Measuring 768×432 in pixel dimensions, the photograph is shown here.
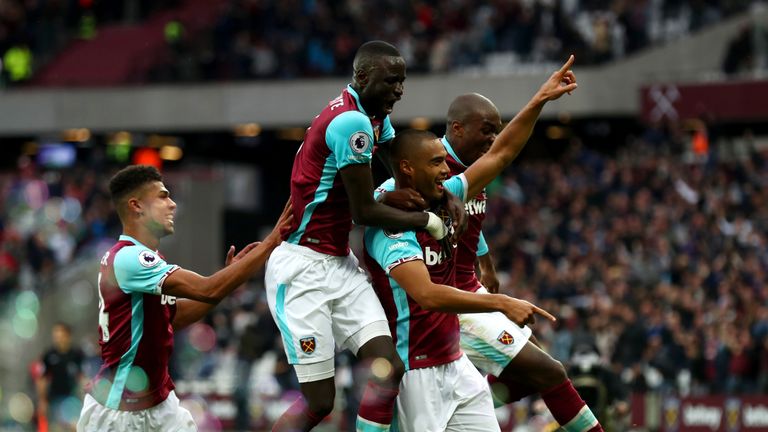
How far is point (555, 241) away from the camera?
78.4 feet

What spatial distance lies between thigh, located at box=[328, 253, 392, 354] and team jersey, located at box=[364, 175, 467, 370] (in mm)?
104

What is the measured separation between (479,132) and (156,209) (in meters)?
2.00

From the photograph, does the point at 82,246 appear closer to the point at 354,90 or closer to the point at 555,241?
the point at 555,241

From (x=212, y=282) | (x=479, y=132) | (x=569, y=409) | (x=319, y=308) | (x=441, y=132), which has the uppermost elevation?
(x=479, y=132)

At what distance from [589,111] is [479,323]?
81.6 feet

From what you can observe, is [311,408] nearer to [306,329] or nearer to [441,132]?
[306,329]

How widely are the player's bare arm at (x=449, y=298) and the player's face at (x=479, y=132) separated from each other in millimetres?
1267

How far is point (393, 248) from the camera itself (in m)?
7.15

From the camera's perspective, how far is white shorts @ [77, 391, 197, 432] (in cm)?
730

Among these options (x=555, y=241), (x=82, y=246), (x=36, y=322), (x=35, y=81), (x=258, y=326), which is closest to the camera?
(x=258, y=326)

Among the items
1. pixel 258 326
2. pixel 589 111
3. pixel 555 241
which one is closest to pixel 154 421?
pixel 258 326

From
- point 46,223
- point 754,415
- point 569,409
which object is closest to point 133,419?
point 569,409

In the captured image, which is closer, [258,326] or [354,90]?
[354,90]

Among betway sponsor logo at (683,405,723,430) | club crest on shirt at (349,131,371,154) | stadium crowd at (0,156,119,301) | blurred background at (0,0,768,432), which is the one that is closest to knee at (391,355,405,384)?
club crest on shirt at (349,131,371,154)
